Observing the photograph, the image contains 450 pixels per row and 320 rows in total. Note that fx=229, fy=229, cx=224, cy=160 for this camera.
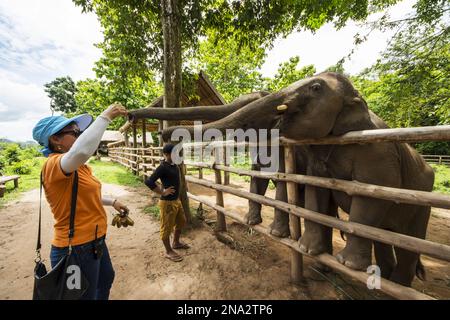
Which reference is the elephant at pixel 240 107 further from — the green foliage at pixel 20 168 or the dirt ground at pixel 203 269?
the green foliage at pixel 20 168

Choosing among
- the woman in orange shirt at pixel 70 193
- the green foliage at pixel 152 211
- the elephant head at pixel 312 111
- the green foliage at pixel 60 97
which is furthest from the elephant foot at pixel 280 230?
the green foliage at pixel 60 97

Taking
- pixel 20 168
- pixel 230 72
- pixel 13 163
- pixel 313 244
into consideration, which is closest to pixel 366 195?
pixel 313 244

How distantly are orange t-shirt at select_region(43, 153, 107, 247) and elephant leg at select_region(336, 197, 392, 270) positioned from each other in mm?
2212

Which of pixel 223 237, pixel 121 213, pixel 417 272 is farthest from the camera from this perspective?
pixel 223 237

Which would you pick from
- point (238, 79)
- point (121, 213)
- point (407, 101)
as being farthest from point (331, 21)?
point (238, 79)

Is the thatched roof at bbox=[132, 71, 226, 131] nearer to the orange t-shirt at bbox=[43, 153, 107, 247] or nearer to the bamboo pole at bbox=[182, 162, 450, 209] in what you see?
the bamboo pole at bbox=[182, 162, 450, 209]

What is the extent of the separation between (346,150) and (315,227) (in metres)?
0.89

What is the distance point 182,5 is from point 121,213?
15.3ft

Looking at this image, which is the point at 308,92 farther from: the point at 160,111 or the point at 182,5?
the point at 182,5

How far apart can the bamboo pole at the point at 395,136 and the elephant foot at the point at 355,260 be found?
1047 millimetres

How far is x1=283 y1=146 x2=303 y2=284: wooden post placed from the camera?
2.70 m

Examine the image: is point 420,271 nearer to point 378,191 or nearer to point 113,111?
point 378,191

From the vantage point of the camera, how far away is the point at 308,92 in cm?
208

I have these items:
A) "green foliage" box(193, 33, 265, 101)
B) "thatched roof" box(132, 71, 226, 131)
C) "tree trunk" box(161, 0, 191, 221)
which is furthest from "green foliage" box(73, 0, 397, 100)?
"green foliage" box(193, 33, 265, 101)
